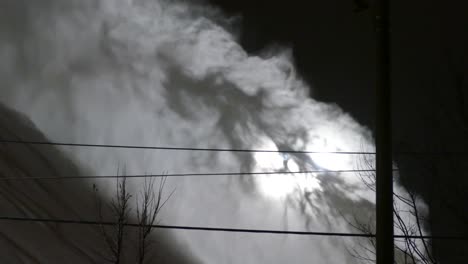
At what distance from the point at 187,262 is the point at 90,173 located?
95.5ft

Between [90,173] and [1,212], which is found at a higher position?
[90,173]

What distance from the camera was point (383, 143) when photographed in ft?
17.2

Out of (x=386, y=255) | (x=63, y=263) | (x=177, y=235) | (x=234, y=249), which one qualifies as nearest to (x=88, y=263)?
(x=63, y=263)

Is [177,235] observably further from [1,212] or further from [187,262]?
[1,212]

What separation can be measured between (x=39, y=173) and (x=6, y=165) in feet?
41.6

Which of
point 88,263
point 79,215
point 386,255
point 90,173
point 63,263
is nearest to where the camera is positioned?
point 386,255

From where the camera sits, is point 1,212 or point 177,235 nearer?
point 1,212

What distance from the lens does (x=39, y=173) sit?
77.6 metres

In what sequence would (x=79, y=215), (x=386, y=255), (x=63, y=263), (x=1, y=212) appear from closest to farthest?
(x=386, y=255) → (x=1, y=212) → (x=63, y=263) → (x=79, y=215)

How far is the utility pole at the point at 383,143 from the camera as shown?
16.6 ft

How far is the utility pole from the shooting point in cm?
506

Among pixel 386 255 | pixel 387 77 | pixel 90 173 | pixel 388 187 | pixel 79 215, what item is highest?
pixel 90 173

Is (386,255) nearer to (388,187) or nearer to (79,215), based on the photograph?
(388,187)

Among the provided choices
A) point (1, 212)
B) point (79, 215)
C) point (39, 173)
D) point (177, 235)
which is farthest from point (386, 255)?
point (177, 235)
